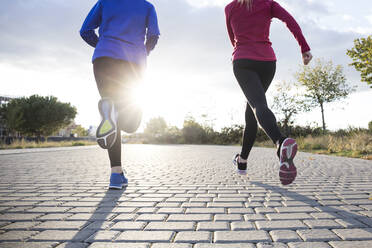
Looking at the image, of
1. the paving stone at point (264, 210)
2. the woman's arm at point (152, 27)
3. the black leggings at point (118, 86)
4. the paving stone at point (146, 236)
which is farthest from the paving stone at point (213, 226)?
the woman's arm at point (152, 27)

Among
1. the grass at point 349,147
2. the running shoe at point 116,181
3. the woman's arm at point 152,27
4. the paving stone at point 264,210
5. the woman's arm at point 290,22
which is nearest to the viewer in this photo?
the paving stone at point 264,210

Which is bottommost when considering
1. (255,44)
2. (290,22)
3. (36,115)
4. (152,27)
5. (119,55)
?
(119,55)

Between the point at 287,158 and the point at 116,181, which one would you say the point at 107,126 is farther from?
the point at 287,158

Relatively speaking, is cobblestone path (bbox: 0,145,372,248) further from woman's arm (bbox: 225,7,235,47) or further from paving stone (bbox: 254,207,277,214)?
woman's arm (bbox: 225,7,235,47)

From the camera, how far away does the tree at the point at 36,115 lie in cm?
3828

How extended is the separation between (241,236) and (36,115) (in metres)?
43.1

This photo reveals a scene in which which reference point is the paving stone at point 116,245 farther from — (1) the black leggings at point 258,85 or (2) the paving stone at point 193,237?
(1) the black leggings at point 258,85

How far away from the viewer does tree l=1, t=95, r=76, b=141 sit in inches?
1507

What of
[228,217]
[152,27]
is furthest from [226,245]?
[152,27]

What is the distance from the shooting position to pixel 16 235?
5.53ft

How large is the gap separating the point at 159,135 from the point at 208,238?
2889 centimetres

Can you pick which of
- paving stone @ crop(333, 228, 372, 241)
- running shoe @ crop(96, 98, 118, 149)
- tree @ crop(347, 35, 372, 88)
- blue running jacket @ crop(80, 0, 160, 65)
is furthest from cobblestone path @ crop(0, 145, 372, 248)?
tree @ crop(347, 35, 372, 88)

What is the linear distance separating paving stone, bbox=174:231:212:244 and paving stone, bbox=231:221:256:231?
207mm

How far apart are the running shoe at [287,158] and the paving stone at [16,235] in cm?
191
